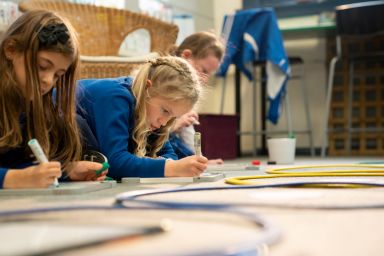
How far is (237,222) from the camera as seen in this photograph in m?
0.60

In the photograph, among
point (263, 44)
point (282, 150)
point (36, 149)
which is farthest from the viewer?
point (263, 44)

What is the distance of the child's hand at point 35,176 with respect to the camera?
37.8 inches

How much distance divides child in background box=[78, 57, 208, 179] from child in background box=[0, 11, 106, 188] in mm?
94

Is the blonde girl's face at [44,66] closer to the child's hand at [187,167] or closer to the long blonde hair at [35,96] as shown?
the long blonde hair at [35,96]

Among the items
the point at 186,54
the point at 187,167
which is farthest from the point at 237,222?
the point at 186,54

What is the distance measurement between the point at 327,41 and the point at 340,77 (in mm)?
291

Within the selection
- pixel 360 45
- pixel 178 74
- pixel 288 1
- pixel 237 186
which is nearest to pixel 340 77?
pixel 360 45

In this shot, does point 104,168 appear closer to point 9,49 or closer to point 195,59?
point 9,49

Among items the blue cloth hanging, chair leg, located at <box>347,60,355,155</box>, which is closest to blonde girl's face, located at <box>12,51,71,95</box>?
the blue cloth hanging

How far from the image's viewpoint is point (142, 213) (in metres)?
0.68

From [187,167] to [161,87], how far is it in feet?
0.99

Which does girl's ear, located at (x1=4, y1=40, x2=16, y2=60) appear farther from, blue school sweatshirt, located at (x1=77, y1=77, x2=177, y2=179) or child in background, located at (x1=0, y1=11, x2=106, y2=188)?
blue school sweatshirt, located at (x1=77, y1=77, x2=177, y2=179)

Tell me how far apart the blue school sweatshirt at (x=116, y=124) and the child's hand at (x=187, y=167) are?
0.02m

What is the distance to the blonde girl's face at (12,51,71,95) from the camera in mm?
1141
